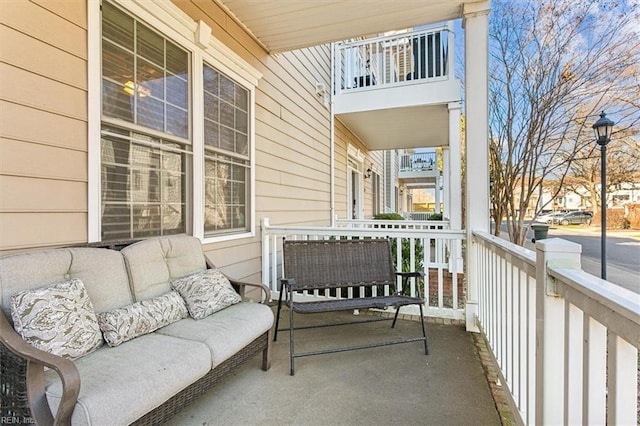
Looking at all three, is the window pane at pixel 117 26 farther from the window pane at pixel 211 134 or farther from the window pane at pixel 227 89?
the window pane at pixel 227 89

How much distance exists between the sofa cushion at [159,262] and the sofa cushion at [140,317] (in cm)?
10

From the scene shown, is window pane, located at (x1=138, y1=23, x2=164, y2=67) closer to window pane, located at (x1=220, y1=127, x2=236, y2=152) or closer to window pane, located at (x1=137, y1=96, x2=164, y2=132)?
window pane, located at (x1=137, y1=96, x2=164, y2=132)

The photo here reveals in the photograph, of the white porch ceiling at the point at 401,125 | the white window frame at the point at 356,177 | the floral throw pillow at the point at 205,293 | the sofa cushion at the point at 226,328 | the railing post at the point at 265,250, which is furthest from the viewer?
the white window frame at the point at 356,177

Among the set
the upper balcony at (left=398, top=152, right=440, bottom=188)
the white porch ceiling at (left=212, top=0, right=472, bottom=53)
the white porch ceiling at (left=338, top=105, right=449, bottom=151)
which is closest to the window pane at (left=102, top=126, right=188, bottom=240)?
the white porch ceiling at (left=212, top=0, right=472, bottom=53)

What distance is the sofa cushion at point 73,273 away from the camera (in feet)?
5.10

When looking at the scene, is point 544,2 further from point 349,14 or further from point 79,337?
point 79,337

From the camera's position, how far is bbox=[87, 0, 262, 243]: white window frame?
6.96 feet

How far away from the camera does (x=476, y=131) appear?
324cm

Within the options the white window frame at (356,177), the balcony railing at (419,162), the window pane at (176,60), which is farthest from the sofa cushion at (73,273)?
the balcony railing at (419,162)

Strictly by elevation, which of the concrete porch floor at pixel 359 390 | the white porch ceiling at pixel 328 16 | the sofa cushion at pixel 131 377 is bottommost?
the concrete porch floor at pixel 359 390

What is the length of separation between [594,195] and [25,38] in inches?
308

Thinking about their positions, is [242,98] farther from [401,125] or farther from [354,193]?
[354,193]

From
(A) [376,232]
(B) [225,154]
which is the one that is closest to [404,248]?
(A) [376,232]

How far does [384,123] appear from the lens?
7137 mm
